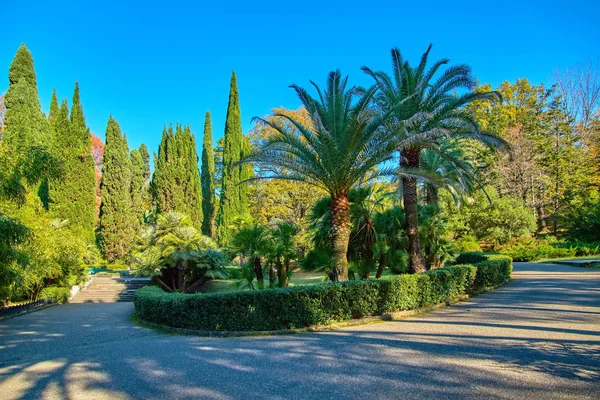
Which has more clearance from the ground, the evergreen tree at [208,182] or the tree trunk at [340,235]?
the evergreen tree at [208,182]

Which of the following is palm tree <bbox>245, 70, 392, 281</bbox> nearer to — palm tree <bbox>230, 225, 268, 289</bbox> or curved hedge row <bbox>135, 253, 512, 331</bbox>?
curved hedge row <bbox>135, 253, 512, 331</bbox>

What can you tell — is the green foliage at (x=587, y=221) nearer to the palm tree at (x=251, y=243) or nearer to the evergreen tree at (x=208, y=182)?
the palm tree at (x=251, y=243)

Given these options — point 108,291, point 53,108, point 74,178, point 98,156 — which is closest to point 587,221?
point 108,291

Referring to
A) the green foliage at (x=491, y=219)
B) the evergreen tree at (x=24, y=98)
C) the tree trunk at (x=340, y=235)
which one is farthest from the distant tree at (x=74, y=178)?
the green foliage at (x=491, y=219)

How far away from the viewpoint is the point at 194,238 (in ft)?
67.2

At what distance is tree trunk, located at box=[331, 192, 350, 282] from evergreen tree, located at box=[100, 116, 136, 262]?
2601 cm

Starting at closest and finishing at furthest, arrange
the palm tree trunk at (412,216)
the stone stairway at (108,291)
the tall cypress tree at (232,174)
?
the palm tree trunk at (412,216) < the stone stairway at (108,291) < the tall cypress tree at (232,174)

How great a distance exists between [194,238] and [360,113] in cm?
1325

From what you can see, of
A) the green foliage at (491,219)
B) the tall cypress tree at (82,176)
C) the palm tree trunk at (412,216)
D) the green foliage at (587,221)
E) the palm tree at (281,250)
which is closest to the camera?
the palm tree at (281,250)

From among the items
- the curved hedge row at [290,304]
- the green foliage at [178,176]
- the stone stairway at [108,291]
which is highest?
the green foliage at [178,176]

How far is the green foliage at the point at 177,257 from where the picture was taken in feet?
63.1

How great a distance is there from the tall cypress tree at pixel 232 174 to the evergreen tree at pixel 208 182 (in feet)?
17.5

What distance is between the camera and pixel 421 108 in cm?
1377

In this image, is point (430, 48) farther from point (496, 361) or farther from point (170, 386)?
point (170, 386)
